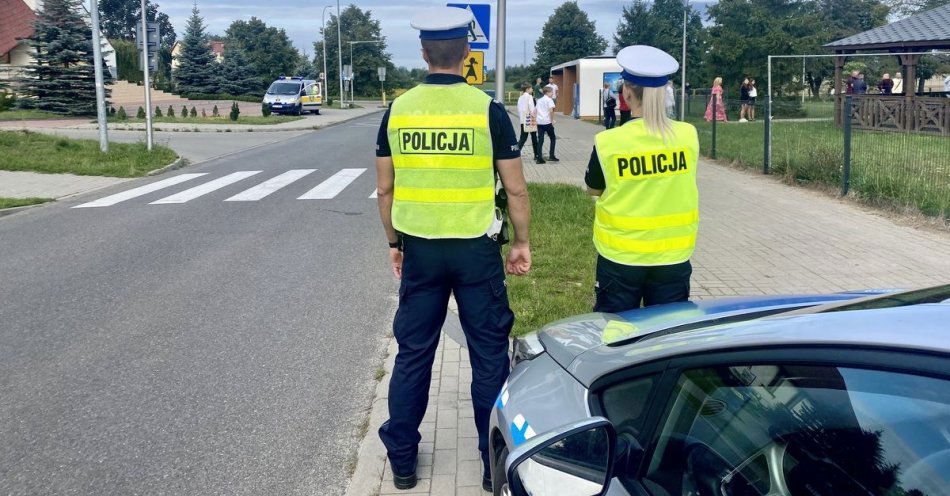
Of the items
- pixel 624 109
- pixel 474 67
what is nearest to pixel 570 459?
pixel 474 67

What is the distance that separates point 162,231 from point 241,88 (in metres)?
58.8

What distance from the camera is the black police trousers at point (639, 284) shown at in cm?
426

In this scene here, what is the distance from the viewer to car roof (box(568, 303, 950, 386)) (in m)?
1.65

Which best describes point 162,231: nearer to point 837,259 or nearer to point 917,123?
point 837,259

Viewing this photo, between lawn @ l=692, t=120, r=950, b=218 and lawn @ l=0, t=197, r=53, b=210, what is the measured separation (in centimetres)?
1235

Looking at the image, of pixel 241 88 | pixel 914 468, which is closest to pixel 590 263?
pixel 914 468

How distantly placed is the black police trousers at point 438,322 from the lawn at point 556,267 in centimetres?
231

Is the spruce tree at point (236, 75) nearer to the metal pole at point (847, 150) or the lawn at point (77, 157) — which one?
the lawn at point (77, 157)

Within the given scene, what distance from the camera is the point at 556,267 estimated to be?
8.52 meters

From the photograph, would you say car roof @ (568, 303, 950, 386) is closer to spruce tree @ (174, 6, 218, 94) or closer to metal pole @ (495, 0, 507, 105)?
metal pole @ (495, 0, 507, 105)

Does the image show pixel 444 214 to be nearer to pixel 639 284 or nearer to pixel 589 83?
pixel 639 284

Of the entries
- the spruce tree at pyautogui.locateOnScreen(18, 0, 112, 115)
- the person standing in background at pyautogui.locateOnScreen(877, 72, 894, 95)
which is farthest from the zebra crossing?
the spruce tree at pyautogui.locateOnScreen(18, 0, 112, 115)

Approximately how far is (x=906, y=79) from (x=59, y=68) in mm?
36232

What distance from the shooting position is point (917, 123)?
60.4ft
